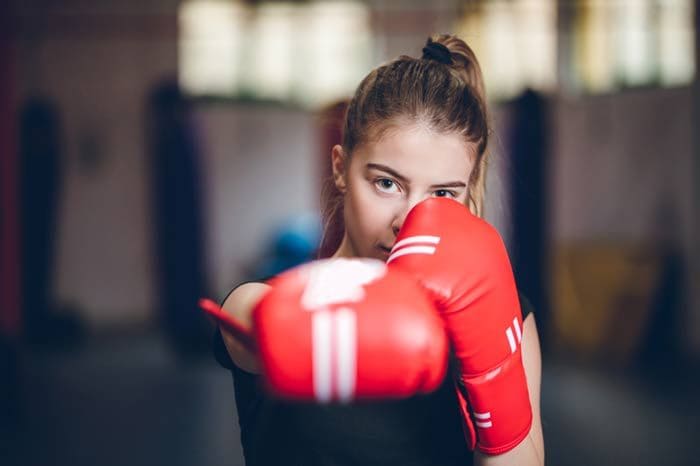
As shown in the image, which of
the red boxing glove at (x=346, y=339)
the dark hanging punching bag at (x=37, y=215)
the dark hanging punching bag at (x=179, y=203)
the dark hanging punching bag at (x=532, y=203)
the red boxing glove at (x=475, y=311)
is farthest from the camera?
the dark hanging punching bag at (x=37, y=215)

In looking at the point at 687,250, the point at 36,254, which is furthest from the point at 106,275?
the point at 687,250

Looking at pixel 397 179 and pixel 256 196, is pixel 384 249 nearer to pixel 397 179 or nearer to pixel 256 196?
pixel 397 179

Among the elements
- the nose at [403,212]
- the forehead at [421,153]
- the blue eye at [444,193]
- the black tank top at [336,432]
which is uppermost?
the forehead at [421,153]

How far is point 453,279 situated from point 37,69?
5.82 meters

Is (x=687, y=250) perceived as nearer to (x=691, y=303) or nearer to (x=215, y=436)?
(x=691, y=303)

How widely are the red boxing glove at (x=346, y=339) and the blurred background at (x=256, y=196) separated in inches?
75.6

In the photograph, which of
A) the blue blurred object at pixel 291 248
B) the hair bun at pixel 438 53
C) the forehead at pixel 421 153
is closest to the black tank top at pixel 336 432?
the forehead at pixel 421 153

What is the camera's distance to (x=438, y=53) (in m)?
1.01

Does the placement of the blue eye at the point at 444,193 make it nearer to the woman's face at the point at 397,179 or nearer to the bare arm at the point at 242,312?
the woman's face at the point at 397,179

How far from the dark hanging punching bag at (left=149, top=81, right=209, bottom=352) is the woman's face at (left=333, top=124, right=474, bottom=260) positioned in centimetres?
349

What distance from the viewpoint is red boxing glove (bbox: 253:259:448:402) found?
643 mm

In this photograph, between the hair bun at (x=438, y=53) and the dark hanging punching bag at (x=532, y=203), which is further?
the dark hanging punching bag at (x=532, y=203)

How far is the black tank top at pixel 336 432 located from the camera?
0.89 meters

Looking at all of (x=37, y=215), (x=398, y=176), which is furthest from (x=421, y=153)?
(x=37, y=215)
